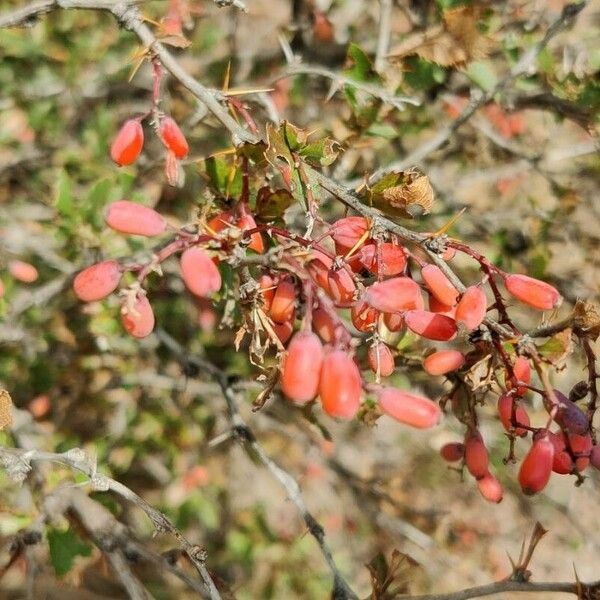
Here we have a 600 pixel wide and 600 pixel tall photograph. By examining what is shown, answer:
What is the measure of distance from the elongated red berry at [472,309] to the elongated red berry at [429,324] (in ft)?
0.10

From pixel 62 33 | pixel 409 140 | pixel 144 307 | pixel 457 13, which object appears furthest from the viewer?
pixel 409 140

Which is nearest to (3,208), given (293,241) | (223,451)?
(223,451)

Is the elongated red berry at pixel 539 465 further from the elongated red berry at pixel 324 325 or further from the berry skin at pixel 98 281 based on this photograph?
the berry skin at pixel 98 281

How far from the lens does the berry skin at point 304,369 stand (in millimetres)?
966

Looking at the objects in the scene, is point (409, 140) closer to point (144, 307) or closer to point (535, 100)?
point (535, 100)

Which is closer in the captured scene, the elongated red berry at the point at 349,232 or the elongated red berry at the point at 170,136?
the elongated red berry at the point at 349,232

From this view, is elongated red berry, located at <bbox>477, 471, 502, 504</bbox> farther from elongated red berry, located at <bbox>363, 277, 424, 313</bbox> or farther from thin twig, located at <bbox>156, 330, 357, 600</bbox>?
elongated red berry, located at <bbox>363, 277, 424, 313</bbox>

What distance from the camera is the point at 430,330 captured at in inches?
41.1

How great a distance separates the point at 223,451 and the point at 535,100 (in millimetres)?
1695

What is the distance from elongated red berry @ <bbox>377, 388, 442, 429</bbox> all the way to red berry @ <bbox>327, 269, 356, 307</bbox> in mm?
134

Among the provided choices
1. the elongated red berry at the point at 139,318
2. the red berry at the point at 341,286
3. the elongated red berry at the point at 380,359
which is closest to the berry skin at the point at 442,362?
the elongated red berry at the point at 380,359

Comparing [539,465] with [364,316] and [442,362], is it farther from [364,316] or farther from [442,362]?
[364,316]

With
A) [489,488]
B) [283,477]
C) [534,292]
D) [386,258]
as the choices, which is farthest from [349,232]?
[283,477]

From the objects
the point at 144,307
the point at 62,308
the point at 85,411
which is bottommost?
the point at 85,411
